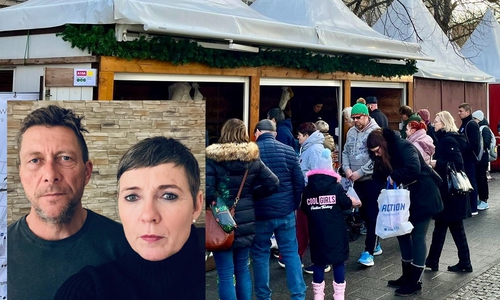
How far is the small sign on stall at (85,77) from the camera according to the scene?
18.5 ft

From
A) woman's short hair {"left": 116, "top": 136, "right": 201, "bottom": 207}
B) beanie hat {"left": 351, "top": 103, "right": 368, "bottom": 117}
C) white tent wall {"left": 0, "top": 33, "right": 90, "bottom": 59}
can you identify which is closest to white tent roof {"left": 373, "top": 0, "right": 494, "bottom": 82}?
beanie hat {"left": 351, "top": 103, "right": 368, "bottom": 117}

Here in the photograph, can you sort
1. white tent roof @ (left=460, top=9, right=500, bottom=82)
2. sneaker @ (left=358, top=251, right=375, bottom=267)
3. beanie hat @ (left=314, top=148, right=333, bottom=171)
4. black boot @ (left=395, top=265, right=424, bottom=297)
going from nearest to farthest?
beanie hat @ (left=314, top=148, right=333, bottom=171) < black boot @ (left=395, top=265, right=424, bottom=297) < sneaker @ (left=358, top=251, right=375, bottom=267) < white tent roof @ (left=460, top=9, right=500, bottom=82)

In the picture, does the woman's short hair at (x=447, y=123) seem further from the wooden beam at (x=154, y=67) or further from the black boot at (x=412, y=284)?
the wooden beam at (x=154, y=67)

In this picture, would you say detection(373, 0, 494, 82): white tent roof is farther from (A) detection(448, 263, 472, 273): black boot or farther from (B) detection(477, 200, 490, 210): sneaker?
→ (A) detection(448, 263, 472, 273): black boot

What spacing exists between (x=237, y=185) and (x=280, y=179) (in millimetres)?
622

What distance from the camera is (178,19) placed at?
20.2 feet

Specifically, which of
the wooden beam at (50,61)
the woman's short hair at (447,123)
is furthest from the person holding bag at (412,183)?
the wooden beam at (50,61)

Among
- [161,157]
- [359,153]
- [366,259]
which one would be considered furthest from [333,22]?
[161,157]

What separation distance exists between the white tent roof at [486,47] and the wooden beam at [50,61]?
14.4 meters

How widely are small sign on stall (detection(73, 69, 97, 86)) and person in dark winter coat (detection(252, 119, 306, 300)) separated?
1654mm

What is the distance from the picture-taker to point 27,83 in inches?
256

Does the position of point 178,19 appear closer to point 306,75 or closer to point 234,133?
point 234,133

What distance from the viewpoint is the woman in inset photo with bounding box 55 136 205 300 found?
2836 mm

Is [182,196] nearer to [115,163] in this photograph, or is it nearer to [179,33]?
[115,163]
